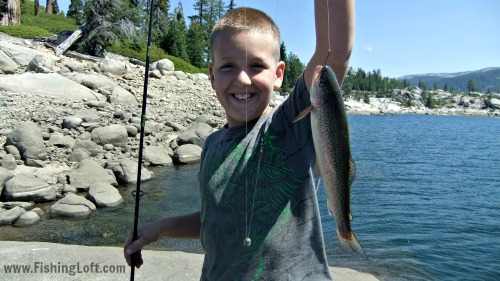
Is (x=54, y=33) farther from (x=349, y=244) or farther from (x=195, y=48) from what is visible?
(x=349, y=244)

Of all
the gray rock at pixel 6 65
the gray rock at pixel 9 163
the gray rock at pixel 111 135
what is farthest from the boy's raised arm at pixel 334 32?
the gray rock at pixel 6 65

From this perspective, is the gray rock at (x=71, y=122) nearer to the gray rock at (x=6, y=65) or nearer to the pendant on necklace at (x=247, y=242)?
the gray rock at (x=6, y=65)

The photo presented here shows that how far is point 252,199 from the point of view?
81.6 inches

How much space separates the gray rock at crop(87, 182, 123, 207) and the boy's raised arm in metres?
9.62

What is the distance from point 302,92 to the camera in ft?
6.65

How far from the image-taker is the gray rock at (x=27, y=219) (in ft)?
29.4

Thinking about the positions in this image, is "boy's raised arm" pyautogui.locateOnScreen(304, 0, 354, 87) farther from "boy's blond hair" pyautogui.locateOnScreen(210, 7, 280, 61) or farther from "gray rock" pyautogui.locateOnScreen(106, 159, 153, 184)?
"gray rock" pyautogui.locateOnScreen(106, 159, 153, 184)

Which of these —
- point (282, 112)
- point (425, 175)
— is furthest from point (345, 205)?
point (425, 175)

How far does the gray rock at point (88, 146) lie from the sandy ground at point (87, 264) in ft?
27.1

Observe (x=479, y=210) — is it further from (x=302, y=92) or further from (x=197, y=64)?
(x=197, y=64)

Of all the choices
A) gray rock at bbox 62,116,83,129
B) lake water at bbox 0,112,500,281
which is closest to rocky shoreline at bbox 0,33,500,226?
gray rock at bbox 62,116,83,129

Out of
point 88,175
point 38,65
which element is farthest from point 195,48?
point 88,175

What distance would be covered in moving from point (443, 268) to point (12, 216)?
363 inches

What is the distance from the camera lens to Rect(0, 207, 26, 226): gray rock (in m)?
8.85
